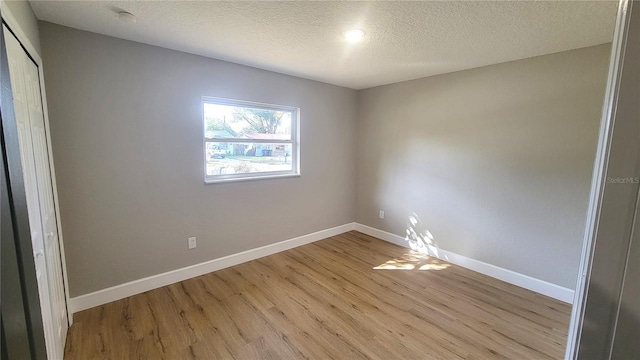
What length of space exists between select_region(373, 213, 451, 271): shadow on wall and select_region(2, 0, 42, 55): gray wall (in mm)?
3464

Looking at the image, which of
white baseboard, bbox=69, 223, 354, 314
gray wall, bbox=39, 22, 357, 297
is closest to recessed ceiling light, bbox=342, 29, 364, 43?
gray wall, bbox=39, 22, 357, 297

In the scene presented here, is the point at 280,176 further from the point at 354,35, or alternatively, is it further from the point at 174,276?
the point at 354,35

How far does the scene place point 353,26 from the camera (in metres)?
2.02

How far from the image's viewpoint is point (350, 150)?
439 centimetres

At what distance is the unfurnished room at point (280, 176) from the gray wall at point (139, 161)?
16mm

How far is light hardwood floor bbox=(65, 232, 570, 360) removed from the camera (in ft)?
6.31

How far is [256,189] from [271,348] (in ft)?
6.07

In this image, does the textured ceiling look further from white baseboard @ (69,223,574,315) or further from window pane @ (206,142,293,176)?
white baseboard @ (69,223,574,315)

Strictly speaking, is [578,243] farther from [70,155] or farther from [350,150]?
[70,155]

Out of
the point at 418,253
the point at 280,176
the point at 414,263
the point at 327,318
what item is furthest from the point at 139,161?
the point at 418,253

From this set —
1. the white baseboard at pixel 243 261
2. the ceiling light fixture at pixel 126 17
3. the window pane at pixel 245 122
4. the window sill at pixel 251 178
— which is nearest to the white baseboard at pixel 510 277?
the white baseboard at pixel 243 261

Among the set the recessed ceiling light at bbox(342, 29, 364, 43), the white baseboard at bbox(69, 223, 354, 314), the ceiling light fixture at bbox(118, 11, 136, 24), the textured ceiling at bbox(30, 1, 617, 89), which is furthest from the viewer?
the white baseboard at bbox(69, 223, 354, 314)

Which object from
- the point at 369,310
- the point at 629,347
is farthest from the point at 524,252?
the point at 629,347

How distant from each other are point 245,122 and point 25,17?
189cm
